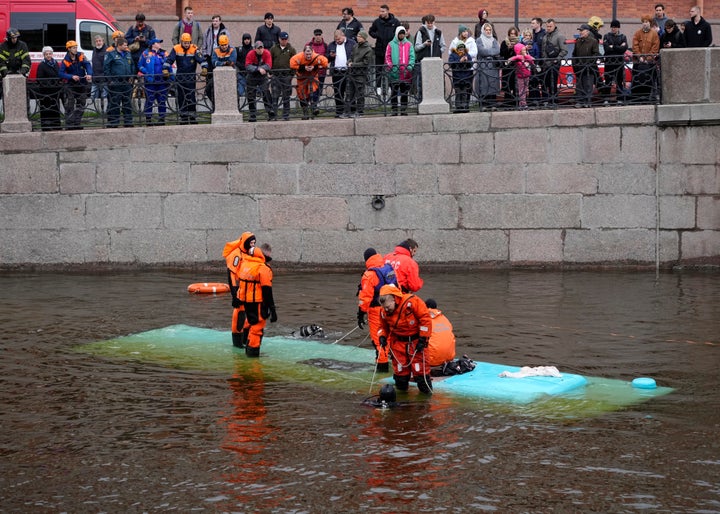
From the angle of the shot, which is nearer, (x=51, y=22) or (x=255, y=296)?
(x=255, y=296)

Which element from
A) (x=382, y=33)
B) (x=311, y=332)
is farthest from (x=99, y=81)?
(x=311, y=332)

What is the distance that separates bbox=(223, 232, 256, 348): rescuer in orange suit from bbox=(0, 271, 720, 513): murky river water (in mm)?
1050

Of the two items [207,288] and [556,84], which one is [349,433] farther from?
[556,84]

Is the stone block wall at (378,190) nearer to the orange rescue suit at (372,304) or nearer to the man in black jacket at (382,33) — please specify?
the man in black jacket at (382,33)

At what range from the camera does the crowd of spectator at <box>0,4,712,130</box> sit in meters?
18.2

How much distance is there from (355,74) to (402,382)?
8615mm

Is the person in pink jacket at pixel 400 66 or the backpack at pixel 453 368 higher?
the person in pink jacket at pixel 400 66

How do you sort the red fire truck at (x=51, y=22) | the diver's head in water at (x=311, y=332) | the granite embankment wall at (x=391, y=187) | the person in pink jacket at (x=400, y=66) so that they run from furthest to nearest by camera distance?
the red fire truck at (x=51, y=22) < the person in pink jacket at (x=400, y=66) < the granite embankment wall at (x=391, y=187) < the diver's head in water at (x=311, y=332)

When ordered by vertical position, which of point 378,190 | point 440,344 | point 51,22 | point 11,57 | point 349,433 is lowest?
point 349,433

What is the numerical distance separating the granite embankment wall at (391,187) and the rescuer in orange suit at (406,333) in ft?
24.6

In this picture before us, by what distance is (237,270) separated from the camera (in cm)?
1289

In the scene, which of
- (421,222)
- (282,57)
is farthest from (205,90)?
(421,222)

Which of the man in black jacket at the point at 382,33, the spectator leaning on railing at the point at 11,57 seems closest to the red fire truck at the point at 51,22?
the spectator leaning on railing at the point at 11,57

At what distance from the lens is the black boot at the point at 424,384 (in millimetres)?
10875
